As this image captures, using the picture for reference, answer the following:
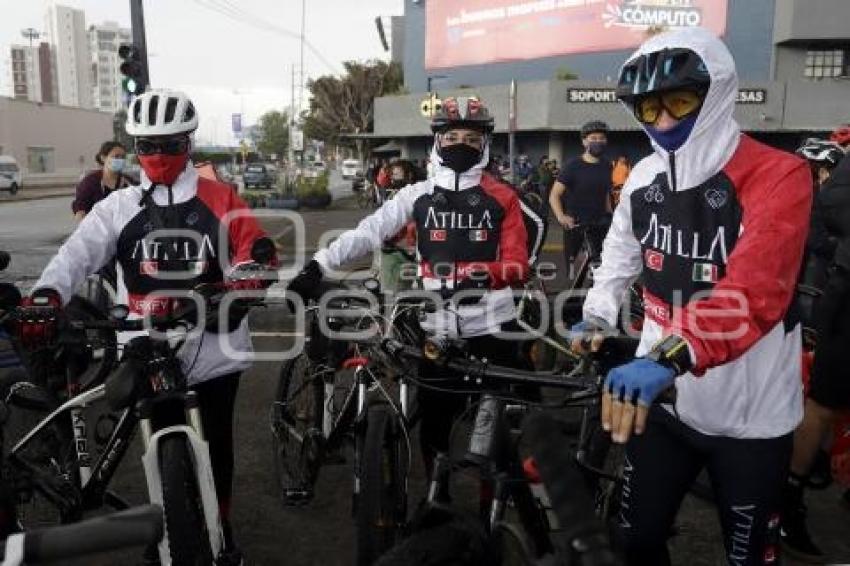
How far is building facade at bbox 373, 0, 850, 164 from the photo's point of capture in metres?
28.5

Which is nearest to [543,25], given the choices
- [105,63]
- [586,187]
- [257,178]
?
[257,178]

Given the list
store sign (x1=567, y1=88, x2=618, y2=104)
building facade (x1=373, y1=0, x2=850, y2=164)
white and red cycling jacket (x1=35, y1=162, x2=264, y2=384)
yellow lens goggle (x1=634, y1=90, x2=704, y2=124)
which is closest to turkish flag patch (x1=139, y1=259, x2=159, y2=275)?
white and red cycling jacket (x1=35, y1=162, x2=264, y2=384)

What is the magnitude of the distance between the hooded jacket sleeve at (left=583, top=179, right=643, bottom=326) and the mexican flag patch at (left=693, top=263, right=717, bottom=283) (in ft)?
1.17

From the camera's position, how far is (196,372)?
345 cm

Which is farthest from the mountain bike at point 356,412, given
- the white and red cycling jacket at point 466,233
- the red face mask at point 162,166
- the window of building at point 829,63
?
the window of building at point 829,63

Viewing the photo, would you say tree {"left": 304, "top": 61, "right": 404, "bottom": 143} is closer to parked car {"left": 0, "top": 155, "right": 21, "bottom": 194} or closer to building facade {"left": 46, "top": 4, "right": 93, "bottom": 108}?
parked car {"left": 0, "top": 155, "right": 21, "bottom": 194}

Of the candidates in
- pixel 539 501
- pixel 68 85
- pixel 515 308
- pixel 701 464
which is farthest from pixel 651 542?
pixel 68 85

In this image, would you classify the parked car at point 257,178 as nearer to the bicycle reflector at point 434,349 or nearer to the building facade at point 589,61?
the building facade at point 589,61

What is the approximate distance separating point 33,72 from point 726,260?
163m

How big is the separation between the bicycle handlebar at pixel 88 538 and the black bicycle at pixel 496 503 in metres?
0.97

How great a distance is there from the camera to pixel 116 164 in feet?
25.1

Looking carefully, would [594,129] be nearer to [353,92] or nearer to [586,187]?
[586,187]

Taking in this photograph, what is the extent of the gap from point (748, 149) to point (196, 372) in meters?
2.49

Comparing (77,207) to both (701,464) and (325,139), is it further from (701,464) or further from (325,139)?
(325,139)
